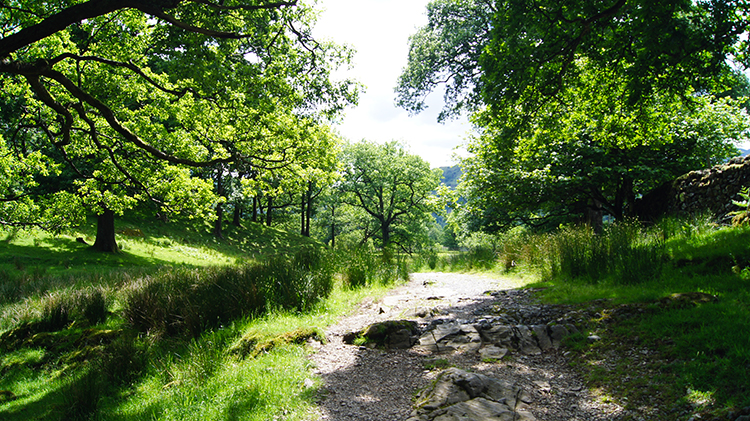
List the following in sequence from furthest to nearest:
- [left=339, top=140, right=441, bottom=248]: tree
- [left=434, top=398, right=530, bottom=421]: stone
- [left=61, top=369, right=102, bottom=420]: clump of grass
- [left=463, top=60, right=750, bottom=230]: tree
→ [left=339, top=140, right=441, bottom=248]: tree → [left=463, top=60, right=750, bottom=230]: tree → [left=61, top=369, right=102, bottom=420]: clump of grass → [left=434, top=398, right=530, bottom=421]: stone

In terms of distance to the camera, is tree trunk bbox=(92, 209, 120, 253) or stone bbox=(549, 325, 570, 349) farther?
tree trunk bbox=(92, 209, 120, 253)

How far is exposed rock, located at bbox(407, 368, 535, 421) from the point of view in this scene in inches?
116

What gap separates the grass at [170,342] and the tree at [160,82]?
2.88 meters

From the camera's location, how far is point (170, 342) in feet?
20.4

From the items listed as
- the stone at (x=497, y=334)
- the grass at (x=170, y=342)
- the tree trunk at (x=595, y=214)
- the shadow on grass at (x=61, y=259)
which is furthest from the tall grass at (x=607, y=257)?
the shadow on grass at (x=61, y=259)

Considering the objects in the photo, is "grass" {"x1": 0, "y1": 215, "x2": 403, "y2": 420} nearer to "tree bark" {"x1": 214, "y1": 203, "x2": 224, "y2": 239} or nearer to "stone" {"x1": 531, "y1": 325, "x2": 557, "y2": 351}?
"stone" {"x1": 531, "y1": 325, "x2": 557, "y2": 351}

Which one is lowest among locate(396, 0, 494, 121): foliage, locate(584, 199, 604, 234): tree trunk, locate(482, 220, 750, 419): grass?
locate(482, 220, 750, 419): grass

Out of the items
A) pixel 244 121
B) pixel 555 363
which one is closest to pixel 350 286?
pixel 555 363

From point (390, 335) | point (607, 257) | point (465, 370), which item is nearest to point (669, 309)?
point (465, 370)

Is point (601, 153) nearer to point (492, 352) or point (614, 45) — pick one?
point (614, 45)

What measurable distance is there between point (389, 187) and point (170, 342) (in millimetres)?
29926

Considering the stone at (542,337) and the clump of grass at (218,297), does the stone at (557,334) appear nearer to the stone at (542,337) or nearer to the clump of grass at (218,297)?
the stone at (542,337)

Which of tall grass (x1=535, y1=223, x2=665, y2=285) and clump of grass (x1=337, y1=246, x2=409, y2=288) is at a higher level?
tall grass (x1=535, y1=223, x2=665, y2=285)

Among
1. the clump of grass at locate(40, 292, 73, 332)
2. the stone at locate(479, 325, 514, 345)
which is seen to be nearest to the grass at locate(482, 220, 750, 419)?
the stone at locate(479, 325, 514, 345)
